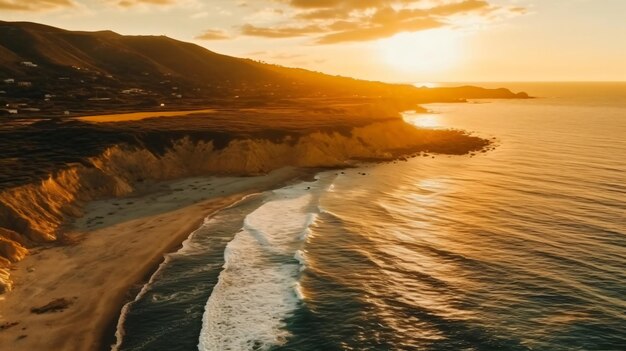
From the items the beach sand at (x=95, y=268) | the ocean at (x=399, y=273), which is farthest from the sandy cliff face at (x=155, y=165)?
the ocean at (x=399, y=273)

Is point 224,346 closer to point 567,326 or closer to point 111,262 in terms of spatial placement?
point 111,262

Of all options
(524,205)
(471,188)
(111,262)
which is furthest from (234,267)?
(471,188)

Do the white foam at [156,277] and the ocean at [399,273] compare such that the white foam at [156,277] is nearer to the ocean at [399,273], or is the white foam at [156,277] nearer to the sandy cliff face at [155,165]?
the ocean at [399,273]

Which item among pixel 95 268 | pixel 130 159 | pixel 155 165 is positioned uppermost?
pixel 130 159

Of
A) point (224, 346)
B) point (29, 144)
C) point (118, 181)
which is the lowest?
point (224, 346)

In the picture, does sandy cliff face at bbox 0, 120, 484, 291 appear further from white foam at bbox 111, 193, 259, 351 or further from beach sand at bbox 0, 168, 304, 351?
white foam at bbox 111, 193, 259, 351

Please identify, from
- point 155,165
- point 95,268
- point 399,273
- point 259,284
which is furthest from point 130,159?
point 399,273

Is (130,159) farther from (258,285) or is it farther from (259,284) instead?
(258,285)

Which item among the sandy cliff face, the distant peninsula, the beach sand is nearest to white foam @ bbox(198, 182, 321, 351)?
the beach sand
